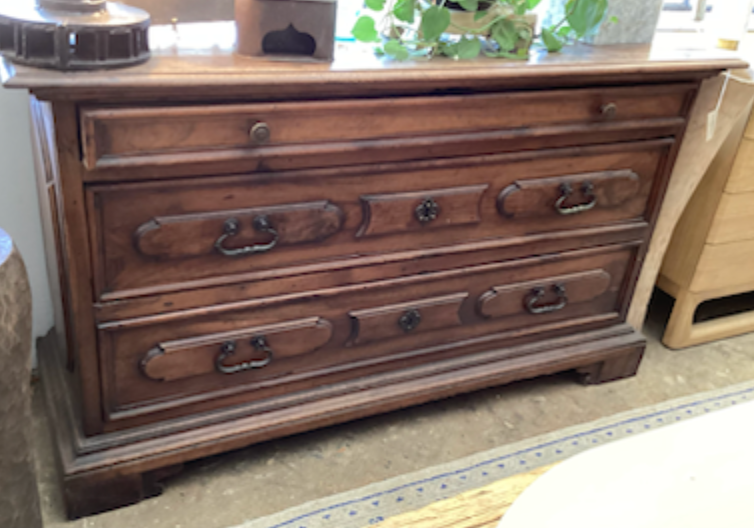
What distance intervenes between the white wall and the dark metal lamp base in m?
0.41

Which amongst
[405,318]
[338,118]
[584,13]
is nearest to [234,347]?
[405,318]

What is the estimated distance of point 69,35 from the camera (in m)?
1.03

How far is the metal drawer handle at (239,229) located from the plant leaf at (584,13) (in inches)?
31.0

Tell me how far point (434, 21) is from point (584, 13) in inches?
14.2

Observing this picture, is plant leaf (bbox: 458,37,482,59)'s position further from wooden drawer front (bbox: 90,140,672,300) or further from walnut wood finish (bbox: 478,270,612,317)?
walnut wood finish (bbox: 478,270,612,317)

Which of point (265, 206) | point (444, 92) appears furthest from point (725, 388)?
point (265, 206)

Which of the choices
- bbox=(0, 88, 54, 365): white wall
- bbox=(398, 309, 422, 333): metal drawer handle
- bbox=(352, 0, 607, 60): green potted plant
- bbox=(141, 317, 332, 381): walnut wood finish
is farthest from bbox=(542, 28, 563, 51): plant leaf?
bbox=(0, 88, 54, 365): white wall

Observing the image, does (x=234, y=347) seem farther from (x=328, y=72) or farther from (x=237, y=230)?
(x=328, y=72)

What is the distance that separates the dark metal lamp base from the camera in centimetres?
103

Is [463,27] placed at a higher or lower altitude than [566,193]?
higher

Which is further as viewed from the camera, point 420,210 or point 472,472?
point 472,472

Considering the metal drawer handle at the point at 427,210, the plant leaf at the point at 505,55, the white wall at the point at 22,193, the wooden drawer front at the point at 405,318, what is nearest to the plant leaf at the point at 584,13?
the plant leaf at the point at 505,55

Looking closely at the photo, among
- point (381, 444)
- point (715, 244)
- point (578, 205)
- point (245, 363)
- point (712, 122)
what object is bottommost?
point (381, 444)

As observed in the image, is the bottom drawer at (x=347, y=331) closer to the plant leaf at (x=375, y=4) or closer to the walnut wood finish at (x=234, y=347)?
the walnut wood finish at (x=234, y=347)
